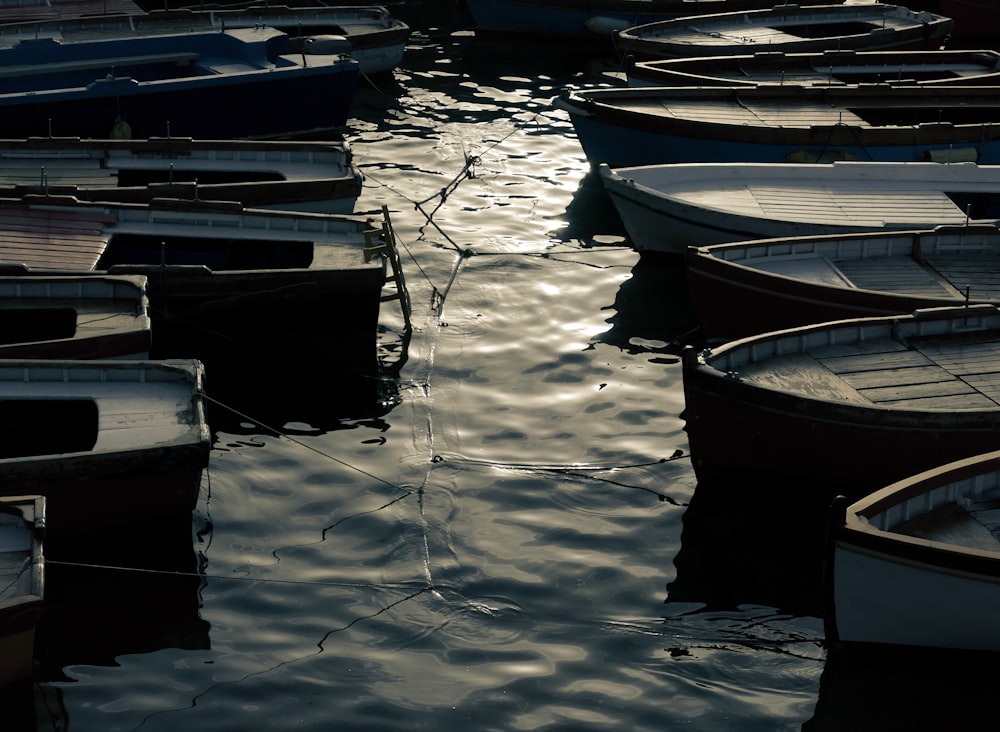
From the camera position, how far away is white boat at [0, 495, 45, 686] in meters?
8.46

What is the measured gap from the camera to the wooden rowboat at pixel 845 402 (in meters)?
11.1

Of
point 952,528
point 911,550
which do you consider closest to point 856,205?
point 952,528

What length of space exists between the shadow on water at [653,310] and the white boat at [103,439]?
5.69 meters

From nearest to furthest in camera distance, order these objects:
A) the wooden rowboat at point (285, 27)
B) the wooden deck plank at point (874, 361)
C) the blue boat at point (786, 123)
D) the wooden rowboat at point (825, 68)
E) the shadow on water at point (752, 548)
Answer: the shadow on water at point (752, 548), the wooden deck plank at point (874, 361), the blue boat at point (786, 123), the wooden rowboat at point (825, 68), the wooden rowboat at point (285, 27)

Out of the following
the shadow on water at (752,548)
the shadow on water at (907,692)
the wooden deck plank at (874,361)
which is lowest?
the shadow on water at (907,692)

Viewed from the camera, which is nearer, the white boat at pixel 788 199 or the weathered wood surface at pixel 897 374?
the weathered wood surface at pixel 897 374

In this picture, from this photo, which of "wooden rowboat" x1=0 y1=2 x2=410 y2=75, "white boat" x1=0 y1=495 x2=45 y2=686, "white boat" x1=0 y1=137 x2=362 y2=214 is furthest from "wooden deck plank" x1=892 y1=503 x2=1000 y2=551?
"wooden rowboat" x1=0 y1=2 x2=410 y2=75

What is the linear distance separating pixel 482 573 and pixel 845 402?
3468mm

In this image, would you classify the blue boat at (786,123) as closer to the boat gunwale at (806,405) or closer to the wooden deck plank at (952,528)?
the boat gunwale at (806,405)

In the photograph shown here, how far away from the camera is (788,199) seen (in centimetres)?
1645

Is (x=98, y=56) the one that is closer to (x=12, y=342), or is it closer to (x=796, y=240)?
(x=12, y=342)

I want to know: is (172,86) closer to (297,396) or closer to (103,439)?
(297,396)

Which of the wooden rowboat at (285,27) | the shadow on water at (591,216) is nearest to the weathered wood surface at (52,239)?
the shadow on water at (591,216)

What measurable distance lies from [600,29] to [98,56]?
1042cm
